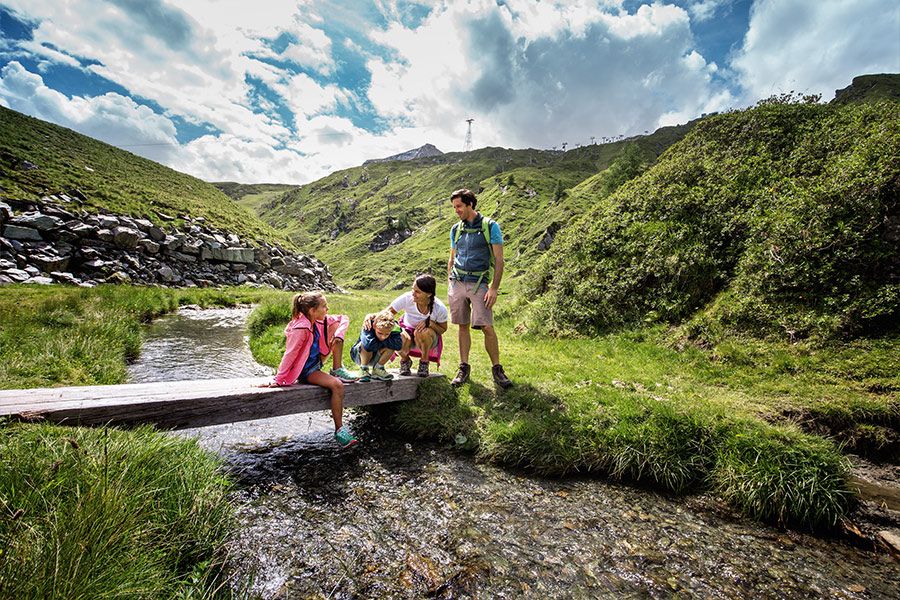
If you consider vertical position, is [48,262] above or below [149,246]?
below

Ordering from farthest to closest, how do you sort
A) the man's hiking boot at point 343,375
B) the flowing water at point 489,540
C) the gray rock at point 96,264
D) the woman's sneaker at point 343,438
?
the gray rock at point 96,264, the man's hiking boot at point 343,375, the woman's sneaker at point 343,438, the flowing water at point 489,540

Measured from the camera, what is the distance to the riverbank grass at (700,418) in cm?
542

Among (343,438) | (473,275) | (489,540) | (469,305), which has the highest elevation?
(473,275)

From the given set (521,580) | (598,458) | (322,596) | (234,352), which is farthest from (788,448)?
(234,352)

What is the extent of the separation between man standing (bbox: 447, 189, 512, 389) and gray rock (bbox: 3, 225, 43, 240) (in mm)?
29598

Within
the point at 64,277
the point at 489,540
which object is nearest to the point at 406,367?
the point at 489,540

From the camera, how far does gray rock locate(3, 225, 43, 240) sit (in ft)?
72.6

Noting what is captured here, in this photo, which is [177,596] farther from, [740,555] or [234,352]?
[234,352]

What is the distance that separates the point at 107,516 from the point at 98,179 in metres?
47.8

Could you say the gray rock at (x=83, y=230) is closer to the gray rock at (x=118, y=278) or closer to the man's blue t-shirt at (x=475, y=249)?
the gray rock at (x=118, y=278)

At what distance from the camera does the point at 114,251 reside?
90.7ft

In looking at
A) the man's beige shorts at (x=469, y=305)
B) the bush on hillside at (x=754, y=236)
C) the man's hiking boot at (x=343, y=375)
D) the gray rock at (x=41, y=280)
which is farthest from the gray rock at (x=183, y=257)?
the man's beige shorts at (x=469, y=305)

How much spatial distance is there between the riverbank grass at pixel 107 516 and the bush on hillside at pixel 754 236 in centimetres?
1179

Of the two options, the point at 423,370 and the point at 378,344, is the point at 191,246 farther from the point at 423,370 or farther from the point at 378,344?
the point at 423,370
